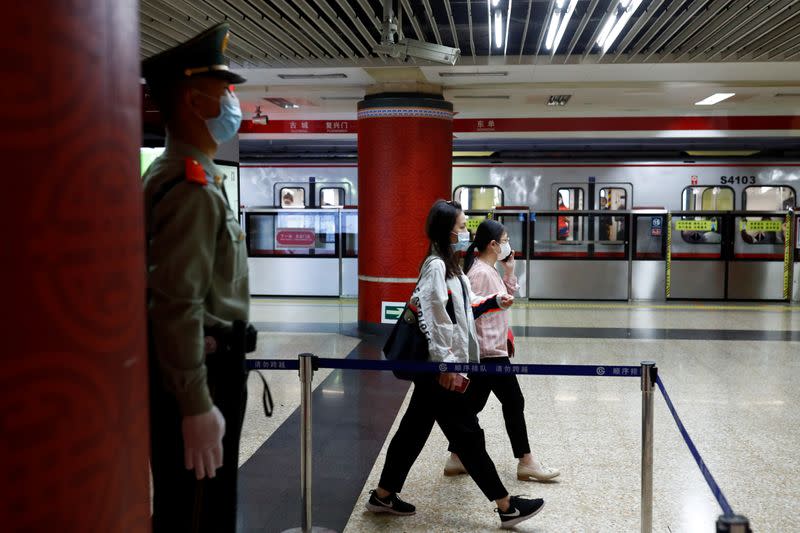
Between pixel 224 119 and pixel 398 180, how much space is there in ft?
23.2

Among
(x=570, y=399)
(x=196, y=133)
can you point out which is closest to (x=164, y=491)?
(x=196, y=133)

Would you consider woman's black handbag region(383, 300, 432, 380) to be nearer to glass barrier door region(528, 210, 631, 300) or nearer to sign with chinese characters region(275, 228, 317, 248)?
glass barrier door region(528, 210, 631, 300)

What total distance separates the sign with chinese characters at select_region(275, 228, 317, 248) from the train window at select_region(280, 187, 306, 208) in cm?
103

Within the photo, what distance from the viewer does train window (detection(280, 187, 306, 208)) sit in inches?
601

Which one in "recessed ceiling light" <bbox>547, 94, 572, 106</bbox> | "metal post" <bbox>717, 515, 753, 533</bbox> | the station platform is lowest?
the station platform

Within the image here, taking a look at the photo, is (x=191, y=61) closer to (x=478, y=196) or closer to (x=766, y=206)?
(x=478, y=196)

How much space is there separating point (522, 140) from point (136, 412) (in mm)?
13501

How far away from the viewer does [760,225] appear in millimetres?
13867

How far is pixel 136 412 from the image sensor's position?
1.41 metres

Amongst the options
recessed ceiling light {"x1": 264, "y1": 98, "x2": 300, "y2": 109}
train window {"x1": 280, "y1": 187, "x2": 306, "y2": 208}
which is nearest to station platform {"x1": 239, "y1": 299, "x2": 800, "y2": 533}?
recessed ceiling light {"x1": 264, "y1": 98, "x2": 300, "y2": 109}

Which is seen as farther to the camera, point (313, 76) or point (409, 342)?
point (313, 76)

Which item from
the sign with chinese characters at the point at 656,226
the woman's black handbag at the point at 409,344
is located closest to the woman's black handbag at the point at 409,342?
the woman's black handbag at the point at 409,344

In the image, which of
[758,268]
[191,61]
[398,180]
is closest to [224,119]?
[191,61]

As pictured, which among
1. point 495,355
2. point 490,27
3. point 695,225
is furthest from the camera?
point 695,225
